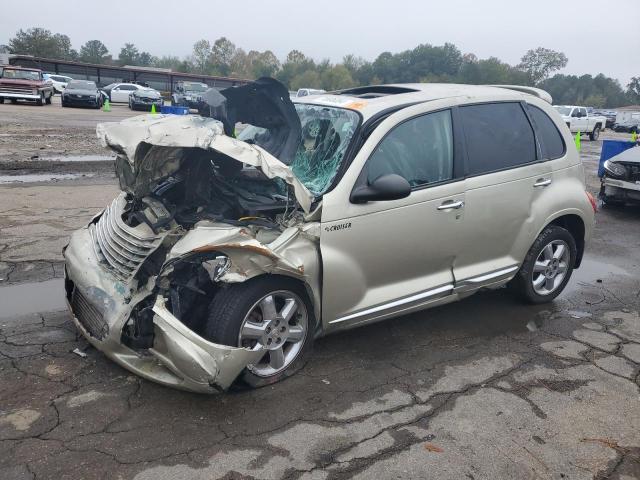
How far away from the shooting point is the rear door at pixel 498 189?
14.1 feet

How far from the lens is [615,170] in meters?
9.66

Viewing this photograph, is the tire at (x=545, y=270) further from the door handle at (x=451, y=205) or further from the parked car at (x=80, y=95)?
the parked car at (x=80, y=95)

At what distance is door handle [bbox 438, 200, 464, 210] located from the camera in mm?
4074

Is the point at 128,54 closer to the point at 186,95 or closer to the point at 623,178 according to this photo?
the point at 186,95

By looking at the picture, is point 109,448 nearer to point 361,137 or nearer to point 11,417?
point 11,417

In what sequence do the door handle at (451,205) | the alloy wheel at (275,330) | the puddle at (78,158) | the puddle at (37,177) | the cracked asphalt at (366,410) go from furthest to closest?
the puddle at (78,158) < the puddle at (37,177) < the door handle at (451,205) < the alloy wheel at (275,330) < the cracked asphalt at (366,410)

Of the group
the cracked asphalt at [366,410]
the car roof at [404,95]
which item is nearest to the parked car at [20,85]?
Answer: the cracked asphalt at [366,410]

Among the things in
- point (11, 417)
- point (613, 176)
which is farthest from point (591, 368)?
point (613, 176)

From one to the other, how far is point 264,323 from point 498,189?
2215mm

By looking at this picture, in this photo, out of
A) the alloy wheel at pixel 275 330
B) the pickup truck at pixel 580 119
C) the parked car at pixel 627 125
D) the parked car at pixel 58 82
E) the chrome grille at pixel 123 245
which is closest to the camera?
the alloy wheel at pixel 275 330

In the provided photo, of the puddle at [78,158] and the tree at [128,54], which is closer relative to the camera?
the puddle at [78,158]

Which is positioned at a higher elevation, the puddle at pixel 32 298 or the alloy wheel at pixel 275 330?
the alloy wheel at pixel 275 330

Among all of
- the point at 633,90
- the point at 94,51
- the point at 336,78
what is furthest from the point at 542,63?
the point at 94,51

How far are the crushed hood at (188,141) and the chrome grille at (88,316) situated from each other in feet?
3.23
